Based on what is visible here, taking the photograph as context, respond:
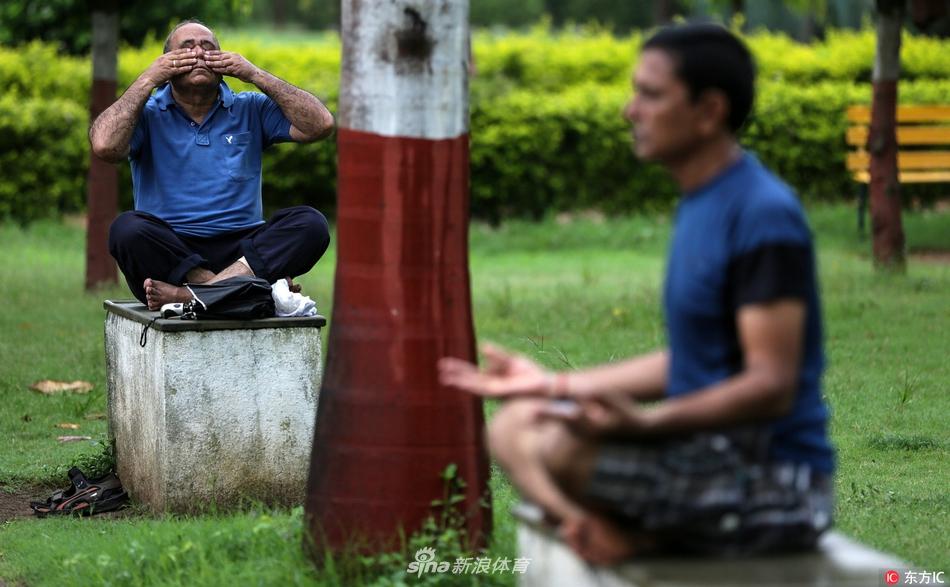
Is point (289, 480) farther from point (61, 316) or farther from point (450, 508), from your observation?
point (61, 316)

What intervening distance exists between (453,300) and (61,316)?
6880 mm

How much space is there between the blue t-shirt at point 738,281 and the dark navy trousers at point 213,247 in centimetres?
317

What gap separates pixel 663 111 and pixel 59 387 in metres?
5.97

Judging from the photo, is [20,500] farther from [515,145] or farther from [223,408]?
[515,145]

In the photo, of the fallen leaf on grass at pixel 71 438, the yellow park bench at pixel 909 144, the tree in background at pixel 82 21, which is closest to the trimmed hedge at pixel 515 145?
the tree in background at pixel 82 21

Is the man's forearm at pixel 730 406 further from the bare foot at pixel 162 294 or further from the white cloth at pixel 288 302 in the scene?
the bare foot at pixel 162 294

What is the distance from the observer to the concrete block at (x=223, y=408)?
570 centimetres

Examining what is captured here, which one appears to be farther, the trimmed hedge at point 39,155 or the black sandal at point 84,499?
the trimmed hedge at point 39,155

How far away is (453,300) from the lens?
441 cm

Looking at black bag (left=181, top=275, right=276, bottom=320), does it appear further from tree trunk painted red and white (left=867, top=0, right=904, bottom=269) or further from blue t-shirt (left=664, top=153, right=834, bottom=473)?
tree trunk painted red and white (left=867, top=0, right=904, bottom=269)

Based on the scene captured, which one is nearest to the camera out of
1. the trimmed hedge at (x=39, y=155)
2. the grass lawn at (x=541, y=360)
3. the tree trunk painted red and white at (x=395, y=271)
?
the tree trunk painted red and white at (x=395, y=271)

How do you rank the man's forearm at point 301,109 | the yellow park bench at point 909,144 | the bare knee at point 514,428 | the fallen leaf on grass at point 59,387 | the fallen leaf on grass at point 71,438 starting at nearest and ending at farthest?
the bare knee at point 514,428
the man's forearm at point 301,109
the fallen leaf on grass at point 71,438
the fallen leaf on grass at point 59,387
the yellow park bench at point 909,144

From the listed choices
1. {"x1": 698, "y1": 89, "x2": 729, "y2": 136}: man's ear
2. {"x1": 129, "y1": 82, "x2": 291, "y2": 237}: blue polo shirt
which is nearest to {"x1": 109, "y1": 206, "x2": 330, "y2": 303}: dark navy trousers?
{"x1": 129, "y1": 82, "x2": 291, "y2": 237}: blue polo shirt

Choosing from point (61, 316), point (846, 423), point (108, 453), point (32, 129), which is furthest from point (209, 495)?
point (32, 129)
